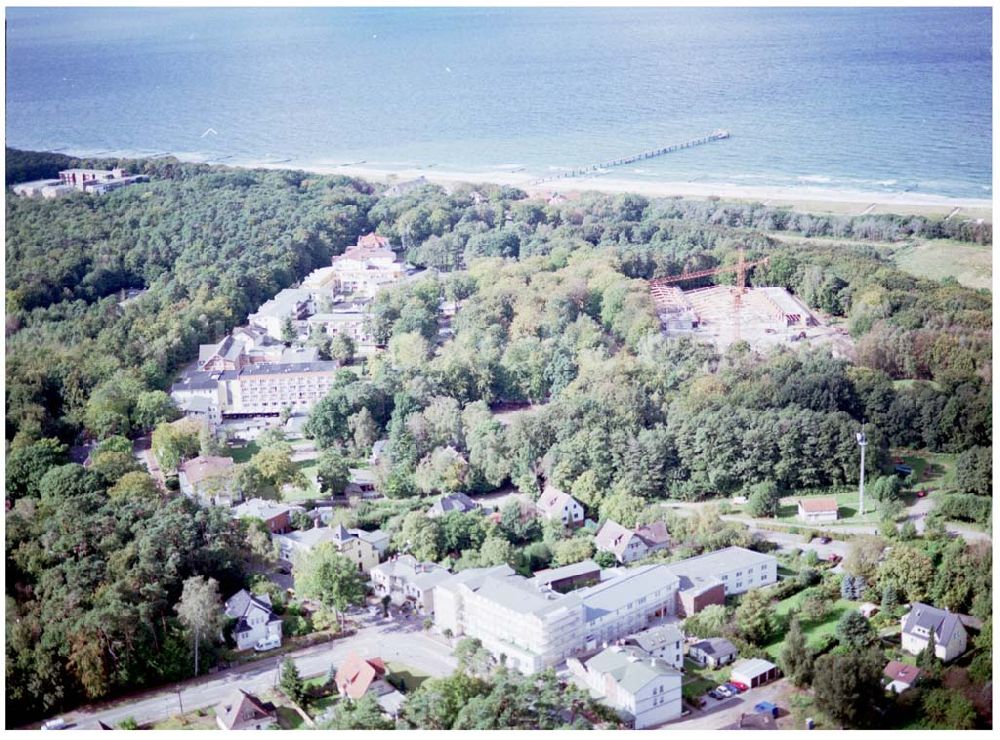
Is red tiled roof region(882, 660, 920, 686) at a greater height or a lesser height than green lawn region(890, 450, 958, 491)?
lesser

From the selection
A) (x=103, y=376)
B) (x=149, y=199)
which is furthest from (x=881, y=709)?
(x=149, y=199)

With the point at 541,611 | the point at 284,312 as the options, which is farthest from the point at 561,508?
the point at 284,312

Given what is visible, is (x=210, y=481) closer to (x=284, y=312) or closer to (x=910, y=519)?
(x=284, y=312)

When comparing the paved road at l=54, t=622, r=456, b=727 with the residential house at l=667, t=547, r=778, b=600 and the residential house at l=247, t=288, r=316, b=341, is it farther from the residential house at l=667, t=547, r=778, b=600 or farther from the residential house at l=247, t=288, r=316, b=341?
the residential house at l=247, t=288, r=316, b=341

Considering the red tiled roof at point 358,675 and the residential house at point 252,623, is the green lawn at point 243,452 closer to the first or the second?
the residential house at point 252,623

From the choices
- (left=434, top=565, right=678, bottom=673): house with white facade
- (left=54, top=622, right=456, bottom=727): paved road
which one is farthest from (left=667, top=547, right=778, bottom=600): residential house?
(left=54, top=622, right=456, bottom=727): paved road

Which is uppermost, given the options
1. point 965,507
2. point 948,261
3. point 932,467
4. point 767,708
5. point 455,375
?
point 948,261

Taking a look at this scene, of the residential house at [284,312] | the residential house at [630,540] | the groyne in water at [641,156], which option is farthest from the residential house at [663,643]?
the groyne in water at [641,156]
